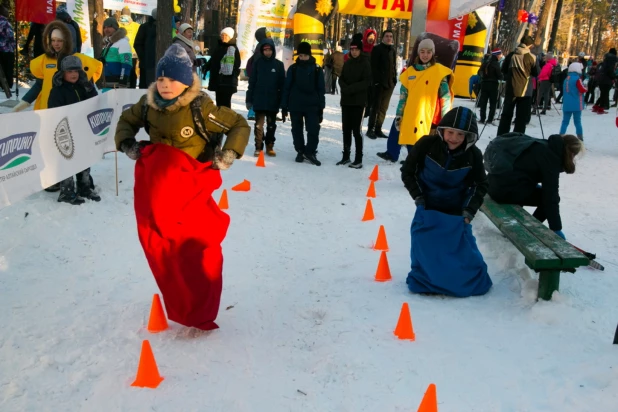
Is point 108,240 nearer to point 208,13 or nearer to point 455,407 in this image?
point 455,407

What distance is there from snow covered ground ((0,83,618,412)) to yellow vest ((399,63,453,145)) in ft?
6.78

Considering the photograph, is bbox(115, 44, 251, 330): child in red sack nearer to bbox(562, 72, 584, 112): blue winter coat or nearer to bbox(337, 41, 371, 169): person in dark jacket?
bbox(337, 41, 371, 169): person in dark jacket

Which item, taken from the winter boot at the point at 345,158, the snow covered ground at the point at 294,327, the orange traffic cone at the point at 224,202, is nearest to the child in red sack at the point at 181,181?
the snow covered ground at the point at 294,327

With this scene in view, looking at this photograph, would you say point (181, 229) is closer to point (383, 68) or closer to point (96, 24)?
point (383, 68)

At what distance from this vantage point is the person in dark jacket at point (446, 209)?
5121 millimetres

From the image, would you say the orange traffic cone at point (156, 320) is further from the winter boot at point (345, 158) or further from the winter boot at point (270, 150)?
the winter boot at point (270, 150)

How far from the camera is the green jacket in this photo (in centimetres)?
421

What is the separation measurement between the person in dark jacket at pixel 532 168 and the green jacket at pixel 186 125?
3028mm

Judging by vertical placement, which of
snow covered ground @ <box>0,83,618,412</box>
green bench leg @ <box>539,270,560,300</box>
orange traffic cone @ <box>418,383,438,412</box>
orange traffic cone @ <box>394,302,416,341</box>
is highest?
green bench leg @ <box>539,270,560,300</box>

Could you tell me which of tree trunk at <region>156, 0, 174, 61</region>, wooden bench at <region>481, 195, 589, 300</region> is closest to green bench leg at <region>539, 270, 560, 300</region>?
wooden bench at <region>481, 195, 589, 300</region>

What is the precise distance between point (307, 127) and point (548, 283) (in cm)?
632

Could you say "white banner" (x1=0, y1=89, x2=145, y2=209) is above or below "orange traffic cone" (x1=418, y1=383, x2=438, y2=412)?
above

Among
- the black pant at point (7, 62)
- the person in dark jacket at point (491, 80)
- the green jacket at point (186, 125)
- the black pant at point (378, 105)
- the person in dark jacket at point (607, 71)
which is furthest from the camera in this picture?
the person in dark jacket at point (607, 71)

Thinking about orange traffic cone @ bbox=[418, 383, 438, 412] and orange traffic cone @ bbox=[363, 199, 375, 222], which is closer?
orange traffic cone @ bbox=[418, 383, 438, 412]
